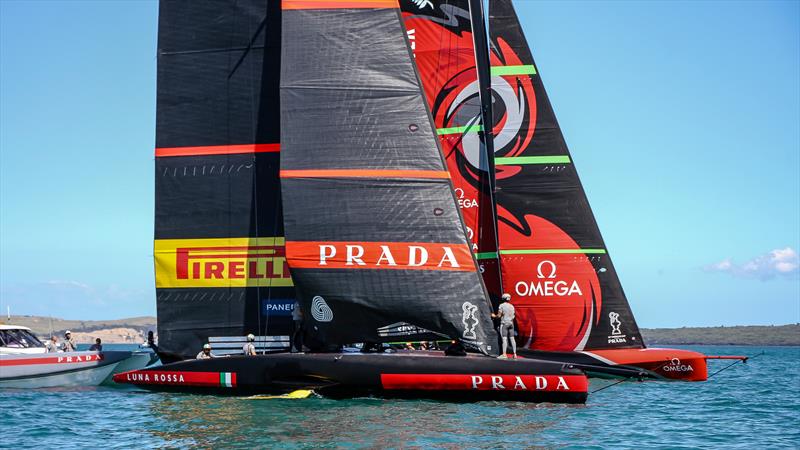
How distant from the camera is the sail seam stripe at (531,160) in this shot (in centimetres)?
2552

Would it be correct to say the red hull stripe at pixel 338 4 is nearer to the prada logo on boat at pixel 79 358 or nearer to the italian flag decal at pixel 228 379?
the italian flag decal at pixel 228 379

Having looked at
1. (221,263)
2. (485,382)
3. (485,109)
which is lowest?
(485,382)

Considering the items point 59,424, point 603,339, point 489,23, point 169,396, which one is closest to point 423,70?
point 489,23

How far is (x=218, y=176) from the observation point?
2228 centimetres

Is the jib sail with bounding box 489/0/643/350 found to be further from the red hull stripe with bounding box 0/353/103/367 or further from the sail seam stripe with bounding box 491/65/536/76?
the red hull stripe with bounding box 0/353/103/367

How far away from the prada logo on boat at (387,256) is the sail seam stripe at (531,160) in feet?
20.9

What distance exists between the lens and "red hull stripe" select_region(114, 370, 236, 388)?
64.6ft

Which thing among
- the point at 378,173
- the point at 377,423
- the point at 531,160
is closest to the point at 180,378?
the point at 377,423

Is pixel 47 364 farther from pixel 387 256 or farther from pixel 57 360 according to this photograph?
pixel 387 256

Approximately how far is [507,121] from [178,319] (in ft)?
31.8

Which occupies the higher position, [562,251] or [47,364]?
[562,251]

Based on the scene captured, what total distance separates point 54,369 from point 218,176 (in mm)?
6413

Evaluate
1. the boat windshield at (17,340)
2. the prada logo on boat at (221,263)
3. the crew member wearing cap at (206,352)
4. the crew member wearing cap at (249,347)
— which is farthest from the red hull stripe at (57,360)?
the crew member wearing cap at (249,347)

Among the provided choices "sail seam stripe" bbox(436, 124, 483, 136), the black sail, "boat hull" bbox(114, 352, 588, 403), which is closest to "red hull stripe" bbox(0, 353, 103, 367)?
"boat hull" bbox(114, 352, 588, 403)
